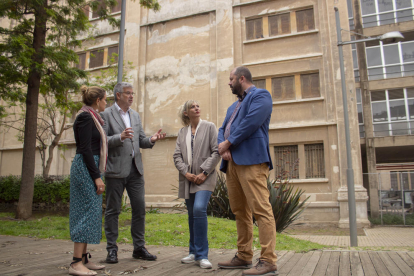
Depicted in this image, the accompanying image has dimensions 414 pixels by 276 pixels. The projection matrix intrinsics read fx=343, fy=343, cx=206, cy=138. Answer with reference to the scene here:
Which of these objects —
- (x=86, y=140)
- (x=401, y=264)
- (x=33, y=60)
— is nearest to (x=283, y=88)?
(x=33, y=60)

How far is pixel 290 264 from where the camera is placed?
150 inches

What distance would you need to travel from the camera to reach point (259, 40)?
54.5 ft

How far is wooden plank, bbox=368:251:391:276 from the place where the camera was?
3385 mm

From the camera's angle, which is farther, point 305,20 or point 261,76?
point 261,76

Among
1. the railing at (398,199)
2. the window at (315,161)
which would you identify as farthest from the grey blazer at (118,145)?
the railing at (398,199)

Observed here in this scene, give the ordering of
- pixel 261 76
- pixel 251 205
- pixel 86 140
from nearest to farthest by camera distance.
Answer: pixel 251 205
pixel 86 140
pixel 261 76

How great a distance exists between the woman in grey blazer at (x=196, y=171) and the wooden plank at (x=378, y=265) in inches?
69.2

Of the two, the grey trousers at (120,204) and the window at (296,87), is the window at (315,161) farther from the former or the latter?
the grey trousers at (120,204)

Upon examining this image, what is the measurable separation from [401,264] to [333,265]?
791 millimetres

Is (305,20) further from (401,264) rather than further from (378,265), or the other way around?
(378,265)

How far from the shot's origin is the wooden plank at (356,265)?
135 inches

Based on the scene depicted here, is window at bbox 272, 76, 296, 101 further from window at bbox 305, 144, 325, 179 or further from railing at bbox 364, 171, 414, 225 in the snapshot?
railing at bbox 364, 171, 414, 225

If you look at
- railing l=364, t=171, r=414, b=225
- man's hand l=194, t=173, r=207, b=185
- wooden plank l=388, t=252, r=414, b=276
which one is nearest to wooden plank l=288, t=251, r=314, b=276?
wooden plank l=388, t=252, r=414, b=276

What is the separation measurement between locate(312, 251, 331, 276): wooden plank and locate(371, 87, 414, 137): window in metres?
18.2
